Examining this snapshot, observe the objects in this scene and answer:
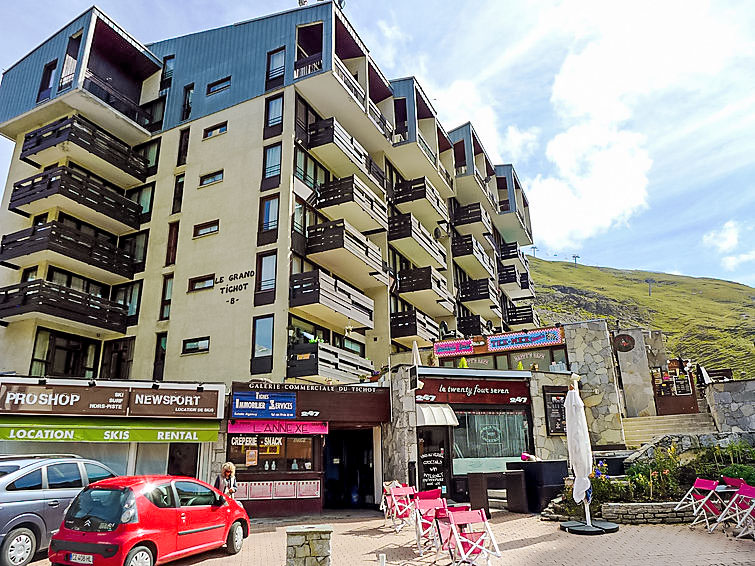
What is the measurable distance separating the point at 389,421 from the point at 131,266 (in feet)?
57.4

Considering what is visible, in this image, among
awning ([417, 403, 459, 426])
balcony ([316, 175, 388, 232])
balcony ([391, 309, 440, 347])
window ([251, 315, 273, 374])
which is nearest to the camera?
awning ([417, 403, 459, 426])

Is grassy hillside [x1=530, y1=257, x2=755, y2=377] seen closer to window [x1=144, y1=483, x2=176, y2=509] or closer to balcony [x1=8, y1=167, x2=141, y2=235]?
balcony [x1=8, y1=167, x2=141, y2=235]

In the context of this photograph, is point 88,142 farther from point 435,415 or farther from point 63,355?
point 435,415

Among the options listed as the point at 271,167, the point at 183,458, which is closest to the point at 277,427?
the point at 183,458

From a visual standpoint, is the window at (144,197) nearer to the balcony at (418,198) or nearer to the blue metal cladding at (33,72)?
the blue metal cladding at (33,72)

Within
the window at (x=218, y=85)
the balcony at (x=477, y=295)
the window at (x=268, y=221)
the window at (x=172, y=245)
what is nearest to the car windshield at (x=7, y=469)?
the window at (x=268, y=221)

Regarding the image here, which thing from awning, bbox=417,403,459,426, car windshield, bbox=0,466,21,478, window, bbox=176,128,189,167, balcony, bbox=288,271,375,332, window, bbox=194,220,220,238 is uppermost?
window, bbox=176,128,189,167

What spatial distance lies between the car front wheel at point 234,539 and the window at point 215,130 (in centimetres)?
2205

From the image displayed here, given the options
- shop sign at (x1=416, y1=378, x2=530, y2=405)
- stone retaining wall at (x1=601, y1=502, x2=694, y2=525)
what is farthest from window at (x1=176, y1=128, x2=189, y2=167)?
stone retaining wall at (x1=601, y1=502, x2=694, y2=525)

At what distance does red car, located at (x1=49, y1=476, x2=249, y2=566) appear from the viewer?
8812 mm

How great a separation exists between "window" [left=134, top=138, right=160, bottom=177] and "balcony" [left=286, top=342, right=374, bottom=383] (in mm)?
14859

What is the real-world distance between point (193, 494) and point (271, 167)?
18.4 m

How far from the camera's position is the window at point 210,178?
2798 cm

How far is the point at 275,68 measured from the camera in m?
28.3
